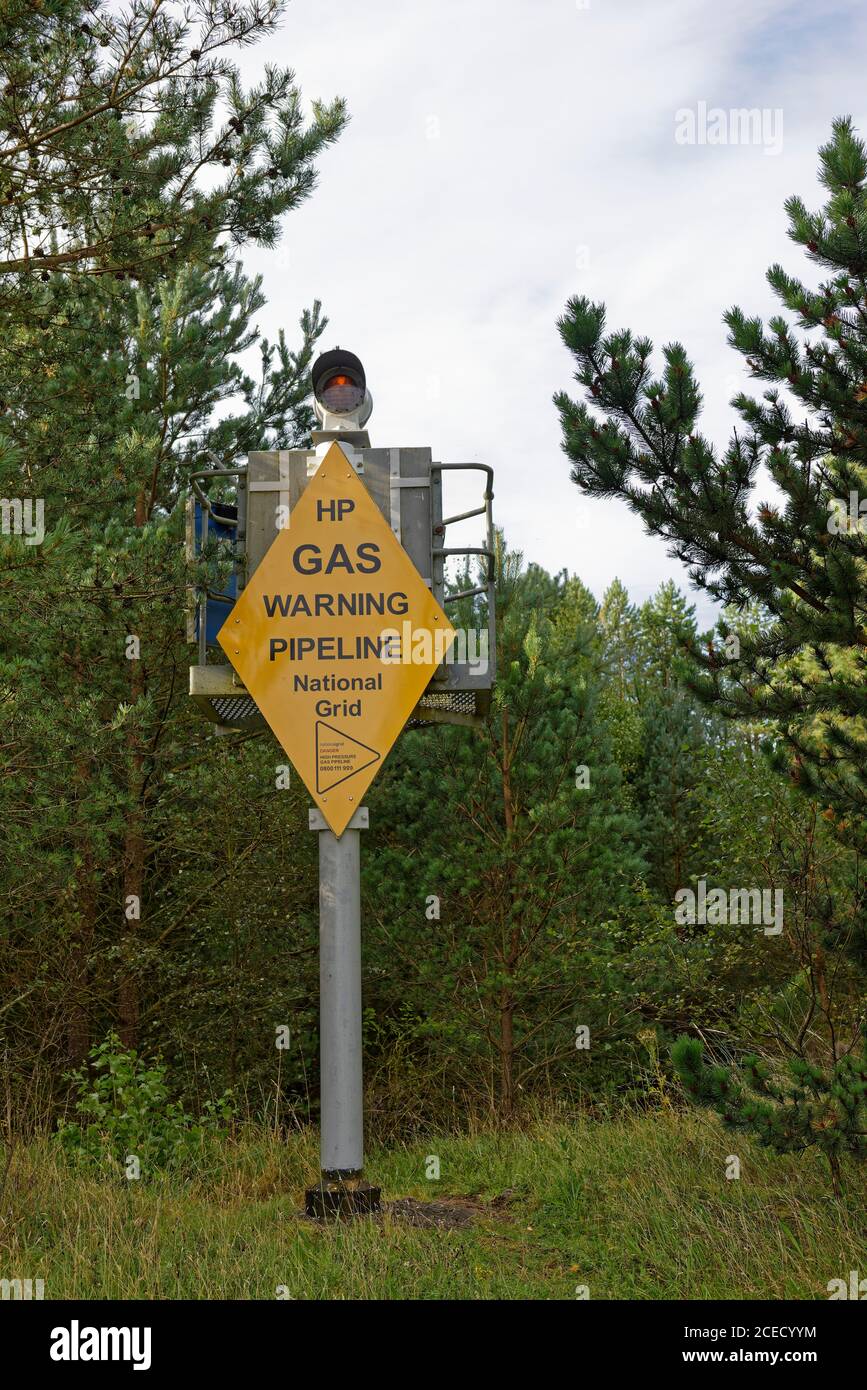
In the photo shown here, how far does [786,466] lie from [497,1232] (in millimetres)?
4326

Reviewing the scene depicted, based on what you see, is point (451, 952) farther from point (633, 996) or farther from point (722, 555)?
point (722, 555)

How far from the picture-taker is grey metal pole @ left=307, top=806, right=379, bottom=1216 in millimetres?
6785

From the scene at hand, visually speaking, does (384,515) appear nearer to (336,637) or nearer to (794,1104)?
(336,637)

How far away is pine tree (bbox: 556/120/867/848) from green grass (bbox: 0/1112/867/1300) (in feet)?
6.58

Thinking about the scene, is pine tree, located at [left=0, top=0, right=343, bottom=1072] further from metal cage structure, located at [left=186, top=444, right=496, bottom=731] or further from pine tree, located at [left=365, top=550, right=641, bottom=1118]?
pine tree, located at [left=365, top=550, right=641, bottom=1118]

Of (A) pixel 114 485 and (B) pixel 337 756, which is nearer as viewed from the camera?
(B) pixel 337 756

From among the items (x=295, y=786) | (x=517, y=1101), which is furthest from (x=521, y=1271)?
(x=295, y=786)

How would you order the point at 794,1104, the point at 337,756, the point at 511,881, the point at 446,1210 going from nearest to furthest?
1. the point at 794,1104
2. the point at 446,1210
3. the point at 337,756
4. the point at 511,881

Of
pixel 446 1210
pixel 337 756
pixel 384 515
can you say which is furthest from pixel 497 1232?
pixel 384 515

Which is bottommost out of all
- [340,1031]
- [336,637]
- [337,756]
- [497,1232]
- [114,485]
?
[497,1232]

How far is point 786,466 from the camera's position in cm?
618

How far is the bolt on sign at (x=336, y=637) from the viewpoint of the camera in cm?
715

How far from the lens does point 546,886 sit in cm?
1104

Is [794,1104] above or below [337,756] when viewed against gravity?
below
